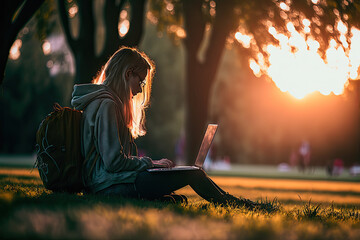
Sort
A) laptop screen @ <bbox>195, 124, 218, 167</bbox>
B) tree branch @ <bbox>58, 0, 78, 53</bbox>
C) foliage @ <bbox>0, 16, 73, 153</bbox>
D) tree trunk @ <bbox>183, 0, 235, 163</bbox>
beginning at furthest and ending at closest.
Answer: foliage @ <bbox>0, 16, 73, 153</bbox> < tree trunk @ <bbox>183, 0, 235, 163</bbox> < tree branch @ <bbox>58, 0, 78, 53</bbox> < laptop screen @ <bbox>195, 124, 218, 167</bbox>

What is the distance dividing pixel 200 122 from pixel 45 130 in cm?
1260

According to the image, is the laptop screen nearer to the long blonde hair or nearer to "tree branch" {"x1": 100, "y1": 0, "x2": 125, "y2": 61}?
the long blonde hair

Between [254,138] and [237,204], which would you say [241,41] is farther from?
[254,138]

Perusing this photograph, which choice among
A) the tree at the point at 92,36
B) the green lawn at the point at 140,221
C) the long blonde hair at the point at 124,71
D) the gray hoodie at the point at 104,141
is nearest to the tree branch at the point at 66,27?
the tree at the point at 92,36

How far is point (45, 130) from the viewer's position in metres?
4.90

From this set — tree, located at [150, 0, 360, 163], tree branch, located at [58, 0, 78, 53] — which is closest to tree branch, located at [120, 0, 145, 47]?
tree branch, located at [58, 0, 78, 53]

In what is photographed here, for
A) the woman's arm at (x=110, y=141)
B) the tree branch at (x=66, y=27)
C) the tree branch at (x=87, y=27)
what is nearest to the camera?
the woman's arm at (x=110, y=141)

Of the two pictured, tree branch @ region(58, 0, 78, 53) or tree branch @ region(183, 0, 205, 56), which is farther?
tree branch @ region(183, 0, 205, 56)

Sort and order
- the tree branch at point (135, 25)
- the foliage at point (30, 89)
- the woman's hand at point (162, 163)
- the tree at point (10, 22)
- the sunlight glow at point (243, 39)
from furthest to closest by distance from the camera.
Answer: the foliage at point (30, 89), the sunlight glow at point (243, 39), the tree branch at point (135, 25), the tree at point (10, 22), the woman's hand at point (162, 163)

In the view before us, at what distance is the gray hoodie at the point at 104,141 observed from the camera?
472 centimetres

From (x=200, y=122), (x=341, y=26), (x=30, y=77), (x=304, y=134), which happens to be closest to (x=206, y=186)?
(x=341, y=26)

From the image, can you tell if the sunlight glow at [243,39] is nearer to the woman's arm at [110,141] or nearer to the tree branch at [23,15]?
the tree branch at [23,15]

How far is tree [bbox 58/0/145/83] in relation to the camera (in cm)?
1080

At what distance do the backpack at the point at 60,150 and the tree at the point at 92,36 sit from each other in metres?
5.84
